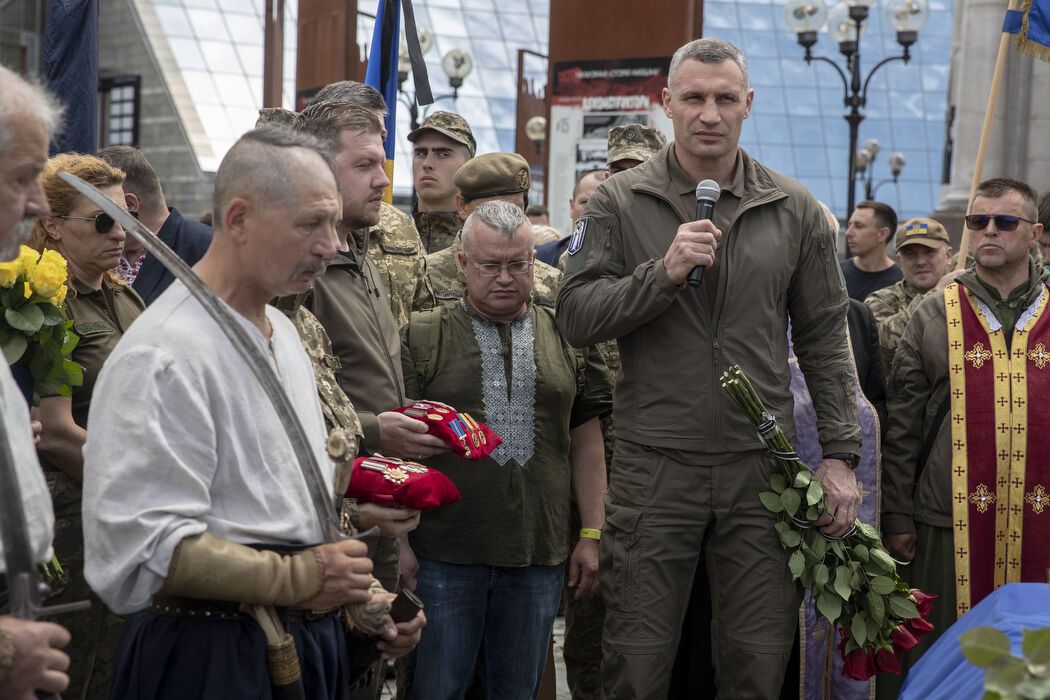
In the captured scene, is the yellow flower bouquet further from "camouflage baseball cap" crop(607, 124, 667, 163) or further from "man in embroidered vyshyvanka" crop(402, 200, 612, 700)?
"camouflage baseball cap" crop(607, 124, 667, 163)

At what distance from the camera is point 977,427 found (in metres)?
5.32

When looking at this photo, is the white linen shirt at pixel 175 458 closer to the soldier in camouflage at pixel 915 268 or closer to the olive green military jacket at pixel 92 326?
the olive green military jacket at pixel 92 326

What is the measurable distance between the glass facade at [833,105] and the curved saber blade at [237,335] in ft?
181

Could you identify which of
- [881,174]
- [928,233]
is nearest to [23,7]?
[928,233]

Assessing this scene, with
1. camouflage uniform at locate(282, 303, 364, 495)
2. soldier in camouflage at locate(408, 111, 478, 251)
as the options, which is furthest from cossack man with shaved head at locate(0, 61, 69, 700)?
soldier in camouflage at locate(408, 111, 478, 251)

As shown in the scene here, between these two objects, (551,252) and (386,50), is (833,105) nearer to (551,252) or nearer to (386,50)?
(551,252)

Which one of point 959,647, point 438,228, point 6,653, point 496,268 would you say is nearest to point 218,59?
point 438,228

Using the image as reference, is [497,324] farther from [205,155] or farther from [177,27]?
[177,27]

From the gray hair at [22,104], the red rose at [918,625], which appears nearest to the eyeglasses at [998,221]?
the red rose at [918,625]

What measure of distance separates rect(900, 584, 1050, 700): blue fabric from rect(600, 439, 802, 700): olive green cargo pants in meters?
0.43

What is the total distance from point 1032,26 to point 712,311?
378 centimetres

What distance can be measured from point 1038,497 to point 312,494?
11.6 ft

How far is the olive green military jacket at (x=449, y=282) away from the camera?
4.84 meters

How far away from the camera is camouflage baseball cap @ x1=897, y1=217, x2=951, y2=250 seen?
8.21 metres
